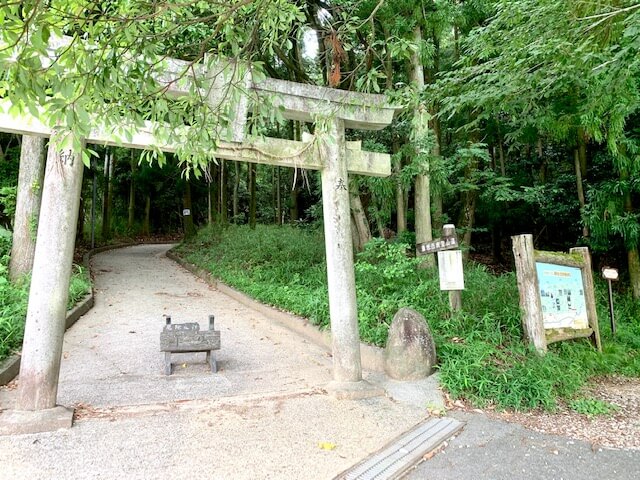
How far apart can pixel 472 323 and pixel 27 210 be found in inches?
300

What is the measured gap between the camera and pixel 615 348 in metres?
5.96

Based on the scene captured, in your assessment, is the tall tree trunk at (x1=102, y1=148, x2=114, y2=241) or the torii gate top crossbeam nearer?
the torii gate top crossbeam

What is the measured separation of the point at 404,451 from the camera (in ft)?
10.4

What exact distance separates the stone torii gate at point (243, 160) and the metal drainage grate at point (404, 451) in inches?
34.0

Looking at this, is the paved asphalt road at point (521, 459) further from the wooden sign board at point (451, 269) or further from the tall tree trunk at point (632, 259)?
the tall tree trunk at point (632, 259)

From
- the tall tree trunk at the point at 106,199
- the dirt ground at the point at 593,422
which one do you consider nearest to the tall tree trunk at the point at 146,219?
the tall tree trunk at the point at 106,199

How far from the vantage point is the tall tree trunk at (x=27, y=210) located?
7176 millimetres

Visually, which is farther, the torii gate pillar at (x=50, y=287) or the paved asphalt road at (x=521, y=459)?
the torii gate pillar at (x=50, y=287)

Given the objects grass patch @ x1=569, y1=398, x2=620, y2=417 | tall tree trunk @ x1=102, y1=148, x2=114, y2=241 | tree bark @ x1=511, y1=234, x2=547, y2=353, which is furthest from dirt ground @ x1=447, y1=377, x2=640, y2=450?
tall tree trunk @ x1=102, y1=148, x2=114, y2=241

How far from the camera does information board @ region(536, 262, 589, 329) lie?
17.8ft

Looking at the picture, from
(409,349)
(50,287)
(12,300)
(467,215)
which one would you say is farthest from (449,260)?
(12,300)

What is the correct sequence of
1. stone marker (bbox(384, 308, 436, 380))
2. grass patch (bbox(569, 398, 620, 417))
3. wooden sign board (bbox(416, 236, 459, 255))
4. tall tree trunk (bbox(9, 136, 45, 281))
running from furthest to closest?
tall tree trunk (bbox(9, 136, 45, 281)), wooden sign board (bbox(416, 236, 459, 255)), stone marker (bbox(384, 308, 436, 380)), grass patch (bbox(569, 398, 620, 417))

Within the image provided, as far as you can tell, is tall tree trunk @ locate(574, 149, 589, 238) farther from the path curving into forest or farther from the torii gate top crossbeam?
the path curving into forest

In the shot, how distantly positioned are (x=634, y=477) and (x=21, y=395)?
468 centimetres
